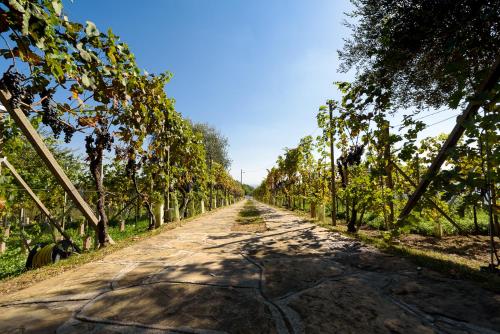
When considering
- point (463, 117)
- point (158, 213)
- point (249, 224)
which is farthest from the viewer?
point (158, 213)

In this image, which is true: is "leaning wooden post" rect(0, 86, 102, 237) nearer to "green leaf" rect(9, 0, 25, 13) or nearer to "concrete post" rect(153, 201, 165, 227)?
"green leaf" rect(9, 0, 25, 13)

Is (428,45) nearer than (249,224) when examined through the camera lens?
Yes

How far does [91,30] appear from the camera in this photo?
3533mm

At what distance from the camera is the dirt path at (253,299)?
212 centimetres

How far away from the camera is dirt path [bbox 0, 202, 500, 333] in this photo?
6.97 feet

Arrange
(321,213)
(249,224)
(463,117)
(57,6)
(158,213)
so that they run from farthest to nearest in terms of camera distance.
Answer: (321,213), (158,213), (249,224), (463,117), (57,6)

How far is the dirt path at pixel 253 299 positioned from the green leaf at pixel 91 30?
3163 mm

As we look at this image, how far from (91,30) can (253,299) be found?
386 centimetres

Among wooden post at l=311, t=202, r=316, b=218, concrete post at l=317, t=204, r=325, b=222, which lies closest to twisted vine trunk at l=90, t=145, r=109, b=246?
concrete post at l=317, t=204, r=325, b=222

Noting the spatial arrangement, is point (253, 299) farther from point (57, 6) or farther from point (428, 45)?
point (428, 45)

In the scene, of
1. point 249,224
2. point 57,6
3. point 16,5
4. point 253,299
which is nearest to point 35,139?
point 57,6

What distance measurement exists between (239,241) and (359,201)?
12.7ft

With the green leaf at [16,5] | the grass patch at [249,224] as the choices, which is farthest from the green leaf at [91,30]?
the grass patch at [249,224]

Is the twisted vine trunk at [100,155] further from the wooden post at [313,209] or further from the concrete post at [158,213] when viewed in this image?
the wooden post at [313,209]
